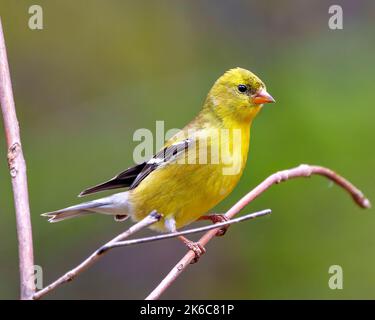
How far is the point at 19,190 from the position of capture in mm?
1938

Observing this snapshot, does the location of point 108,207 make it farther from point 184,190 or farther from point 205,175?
point 205,175

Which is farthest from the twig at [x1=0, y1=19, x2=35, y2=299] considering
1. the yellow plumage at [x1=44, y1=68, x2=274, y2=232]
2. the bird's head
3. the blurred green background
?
the blurred green background

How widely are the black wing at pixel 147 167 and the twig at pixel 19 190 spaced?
75.0 inches

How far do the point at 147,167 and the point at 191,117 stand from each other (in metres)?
1.26

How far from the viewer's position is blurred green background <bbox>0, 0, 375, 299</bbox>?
4.75m

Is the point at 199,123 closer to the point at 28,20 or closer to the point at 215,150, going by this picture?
the point at 215,150

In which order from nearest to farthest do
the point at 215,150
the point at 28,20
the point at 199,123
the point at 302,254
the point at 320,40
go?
the point at 215,150
the point at 199,123
the point at 302,254
the point at 320,40
the point at 28,20

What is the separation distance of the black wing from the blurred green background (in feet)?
2.87

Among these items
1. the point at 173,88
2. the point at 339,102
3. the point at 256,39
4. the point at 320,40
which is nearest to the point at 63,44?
the point at 173,88

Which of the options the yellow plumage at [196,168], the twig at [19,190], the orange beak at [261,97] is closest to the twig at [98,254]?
the twig at [19,190]

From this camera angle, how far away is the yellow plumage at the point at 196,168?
3869mm

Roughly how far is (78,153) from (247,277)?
1.72 metres

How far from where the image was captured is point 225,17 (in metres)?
6.64

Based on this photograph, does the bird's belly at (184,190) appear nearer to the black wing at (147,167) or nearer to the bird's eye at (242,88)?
the black wing at (147,167)
